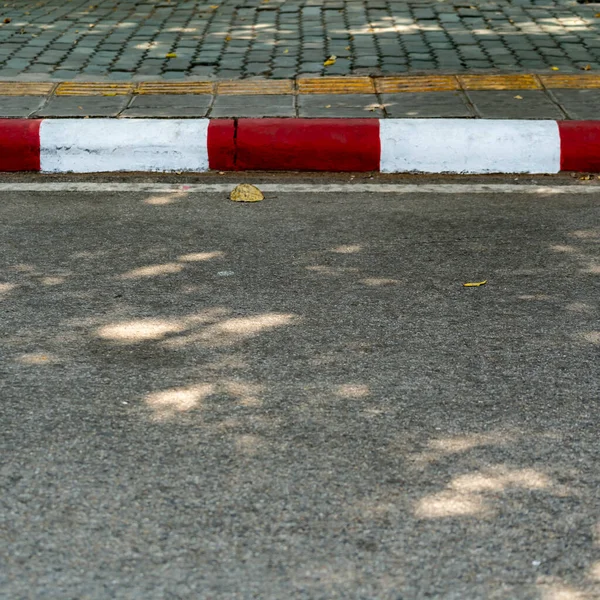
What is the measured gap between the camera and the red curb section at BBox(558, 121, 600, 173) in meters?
5.61

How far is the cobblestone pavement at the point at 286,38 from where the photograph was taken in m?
7.03

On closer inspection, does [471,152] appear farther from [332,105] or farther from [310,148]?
[332,105]

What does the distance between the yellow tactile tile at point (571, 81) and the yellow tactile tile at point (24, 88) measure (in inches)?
119

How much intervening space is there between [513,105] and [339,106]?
3.24 ft

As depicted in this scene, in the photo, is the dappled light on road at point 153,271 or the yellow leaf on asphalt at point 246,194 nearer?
the dappled light on road at point 153,271

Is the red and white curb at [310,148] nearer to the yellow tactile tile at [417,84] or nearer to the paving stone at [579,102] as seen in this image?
the paving stone at [579,102]

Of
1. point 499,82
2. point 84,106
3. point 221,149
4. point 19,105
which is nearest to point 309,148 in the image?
point 221,149

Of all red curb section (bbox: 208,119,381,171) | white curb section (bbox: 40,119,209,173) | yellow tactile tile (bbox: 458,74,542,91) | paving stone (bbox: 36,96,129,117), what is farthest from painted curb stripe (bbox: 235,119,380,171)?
yellow tactile tile (bbox: 458,74,542,91)

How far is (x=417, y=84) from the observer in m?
6.61

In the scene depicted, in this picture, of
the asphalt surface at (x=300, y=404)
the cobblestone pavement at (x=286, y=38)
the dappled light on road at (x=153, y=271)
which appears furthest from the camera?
the cobblestone pavement at (x=286, y=38)

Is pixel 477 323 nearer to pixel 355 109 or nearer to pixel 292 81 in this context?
pixel 355 109

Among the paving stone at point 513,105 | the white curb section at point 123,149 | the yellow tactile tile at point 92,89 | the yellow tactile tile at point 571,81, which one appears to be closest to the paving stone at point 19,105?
the yellow tactile tile at point 92,89

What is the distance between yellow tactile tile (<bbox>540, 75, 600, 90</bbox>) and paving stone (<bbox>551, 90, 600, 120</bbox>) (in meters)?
0.11

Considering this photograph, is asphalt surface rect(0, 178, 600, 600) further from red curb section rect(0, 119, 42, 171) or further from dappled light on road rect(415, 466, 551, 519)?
red curb section rect(0, 119, 42, 171)
